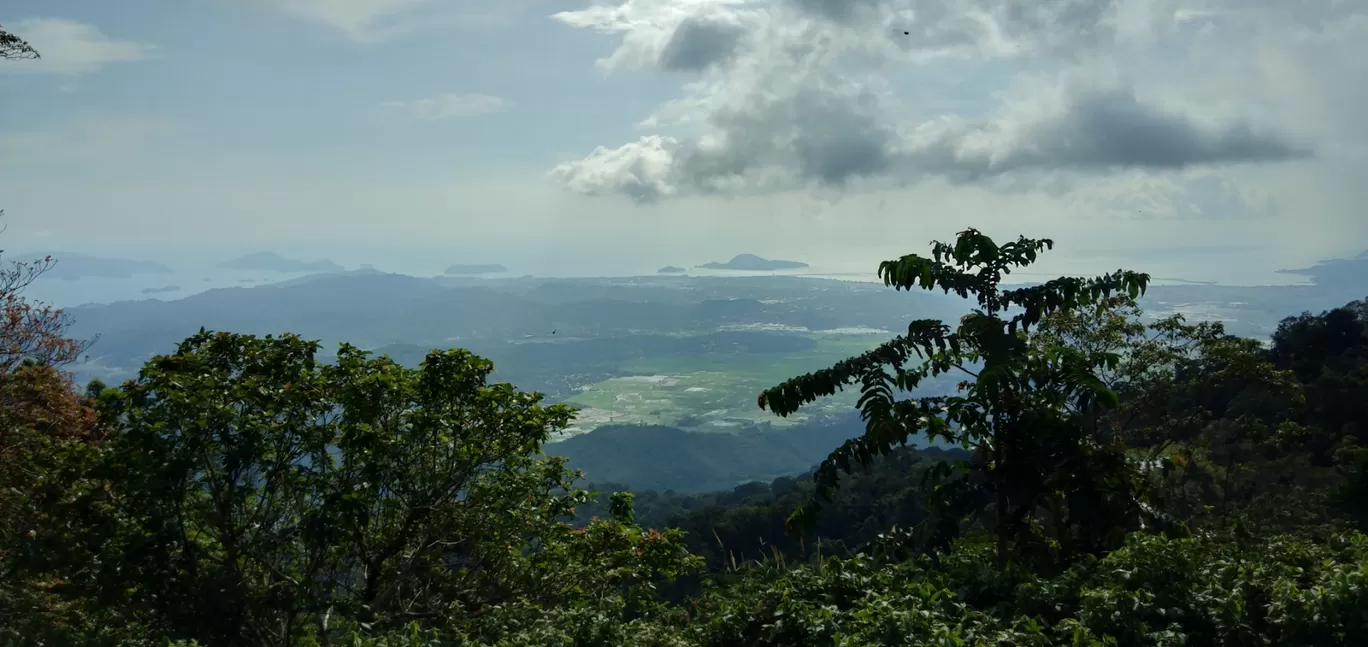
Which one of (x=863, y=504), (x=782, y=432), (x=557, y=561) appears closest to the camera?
(x=557, y=561)

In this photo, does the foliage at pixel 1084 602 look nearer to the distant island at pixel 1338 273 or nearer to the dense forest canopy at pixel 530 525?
the dense forest canopy at pixel 530 525

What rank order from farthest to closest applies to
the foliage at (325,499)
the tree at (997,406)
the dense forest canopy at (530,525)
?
the foliage at (325,499) → the tree at (997,406) → the dense forest canopy at (530,525)

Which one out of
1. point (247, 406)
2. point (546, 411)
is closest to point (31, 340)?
point (247, 406)

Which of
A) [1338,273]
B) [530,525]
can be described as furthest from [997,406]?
[1338,273]

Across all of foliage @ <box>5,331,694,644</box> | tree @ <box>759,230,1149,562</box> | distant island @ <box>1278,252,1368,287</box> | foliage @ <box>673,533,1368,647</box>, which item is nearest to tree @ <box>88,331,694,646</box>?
foliage @ <box>5,331,694,644</box>

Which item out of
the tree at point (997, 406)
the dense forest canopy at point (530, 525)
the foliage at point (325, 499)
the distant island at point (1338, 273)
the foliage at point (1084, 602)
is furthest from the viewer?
the distant island at point (1338, 273)

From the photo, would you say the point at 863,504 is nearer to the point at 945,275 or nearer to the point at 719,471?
the point at 945,275

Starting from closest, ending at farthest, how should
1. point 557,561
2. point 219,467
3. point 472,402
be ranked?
1. point 219,467
2. point 472,402
3. point 557,561

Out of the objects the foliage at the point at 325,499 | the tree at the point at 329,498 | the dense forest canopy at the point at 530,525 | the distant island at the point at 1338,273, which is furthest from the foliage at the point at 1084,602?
the distant island at the point at 1338,273
